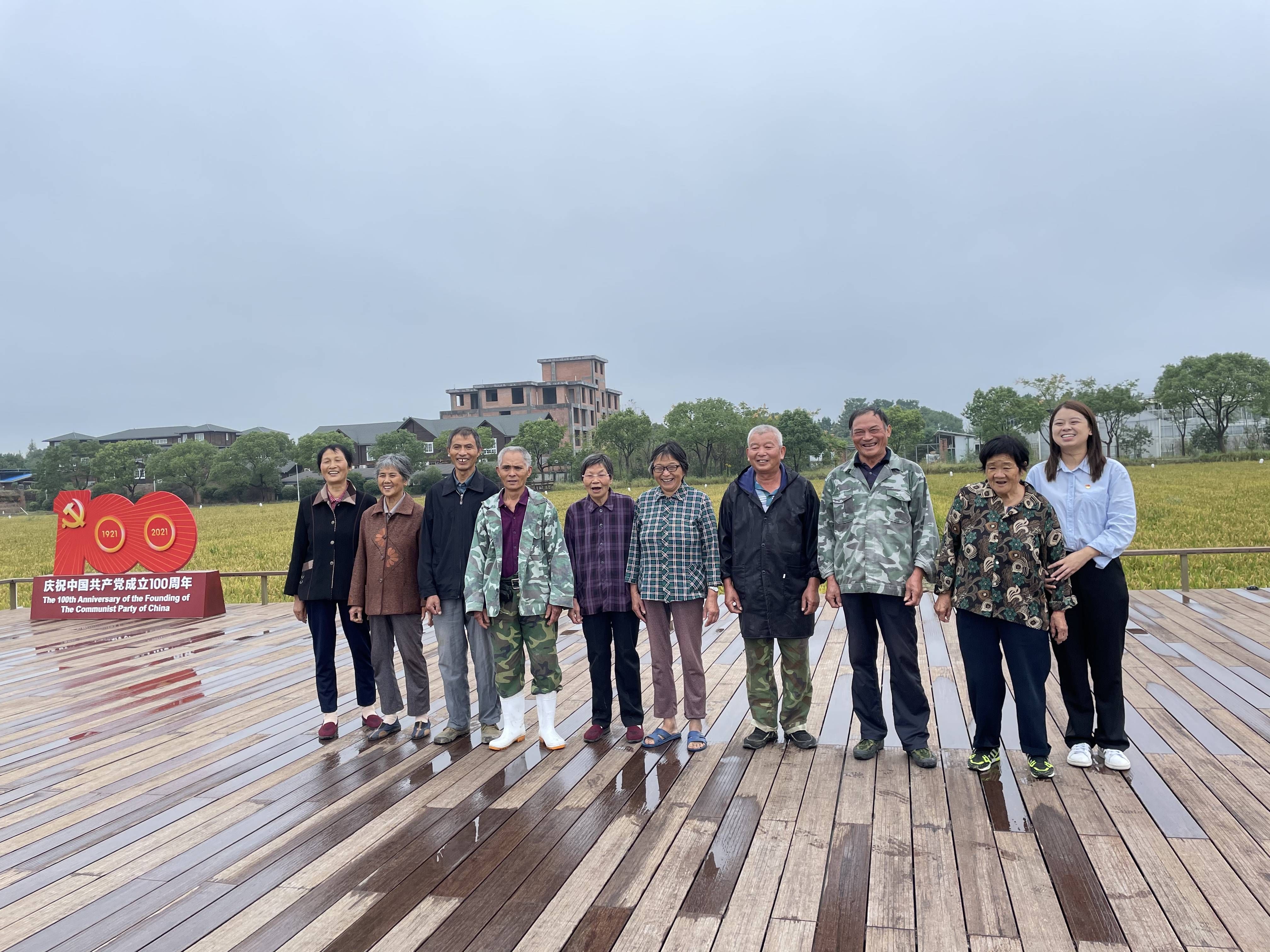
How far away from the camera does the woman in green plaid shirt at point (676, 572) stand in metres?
4.01

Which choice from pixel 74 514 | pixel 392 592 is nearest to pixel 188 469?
pixel 74 514

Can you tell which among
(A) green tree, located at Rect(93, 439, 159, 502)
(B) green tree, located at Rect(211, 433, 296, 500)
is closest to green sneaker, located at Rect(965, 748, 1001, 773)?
(B) green tree, located at Rect(211, 433, 296, 500)

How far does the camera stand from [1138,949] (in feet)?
7.20

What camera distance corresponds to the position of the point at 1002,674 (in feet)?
11.6

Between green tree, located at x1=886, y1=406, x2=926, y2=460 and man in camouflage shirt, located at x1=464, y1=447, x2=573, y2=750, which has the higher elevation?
green tree, located at x1=886, y1=406, x2=926, y2=460

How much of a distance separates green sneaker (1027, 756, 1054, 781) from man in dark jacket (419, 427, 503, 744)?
2555mm

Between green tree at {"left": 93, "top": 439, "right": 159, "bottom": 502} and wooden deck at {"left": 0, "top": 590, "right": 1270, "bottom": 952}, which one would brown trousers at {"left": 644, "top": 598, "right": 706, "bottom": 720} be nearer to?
wooden deck at {"left": 0, "top": 590, "right": 1270, "bottom": 952}

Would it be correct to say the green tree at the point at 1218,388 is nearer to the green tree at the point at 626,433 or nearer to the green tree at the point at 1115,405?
the green tree at the point at 1115,405

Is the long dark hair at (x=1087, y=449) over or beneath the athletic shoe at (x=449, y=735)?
over

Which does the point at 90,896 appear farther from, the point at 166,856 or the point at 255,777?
the point at 255,777

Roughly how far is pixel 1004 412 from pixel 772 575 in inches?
2418

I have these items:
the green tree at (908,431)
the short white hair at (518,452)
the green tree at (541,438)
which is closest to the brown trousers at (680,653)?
the short white hair at (518,452)

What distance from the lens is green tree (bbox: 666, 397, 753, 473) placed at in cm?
5906

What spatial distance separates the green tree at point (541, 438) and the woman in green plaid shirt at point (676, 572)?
54321 millimetres
